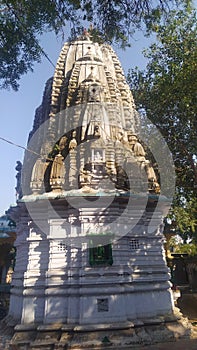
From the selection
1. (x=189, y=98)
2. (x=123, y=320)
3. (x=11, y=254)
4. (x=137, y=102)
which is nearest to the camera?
(x=123, y=320)

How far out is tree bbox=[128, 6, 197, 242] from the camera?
1323 centimetres

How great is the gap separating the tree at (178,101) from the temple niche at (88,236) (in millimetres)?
1804

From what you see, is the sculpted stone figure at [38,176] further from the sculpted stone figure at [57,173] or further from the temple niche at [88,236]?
the sculpted stone figure at [57,173]

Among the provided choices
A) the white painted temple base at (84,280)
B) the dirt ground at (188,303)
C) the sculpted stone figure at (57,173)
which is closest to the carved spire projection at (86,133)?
the sculpted stone figure at (57,173)

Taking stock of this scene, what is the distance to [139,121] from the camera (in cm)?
1741

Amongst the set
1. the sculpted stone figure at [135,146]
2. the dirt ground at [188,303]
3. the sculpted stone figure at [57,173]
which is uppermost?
the sculpted stone figure at [135,146]

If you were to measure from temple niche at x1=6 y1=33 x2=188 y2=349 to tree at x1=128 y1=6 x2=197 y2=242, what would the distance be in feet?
5.92

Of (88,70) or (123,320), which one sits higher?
(88,70)

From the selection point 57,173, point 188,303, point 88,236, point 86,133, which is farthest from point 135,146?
point 188,303

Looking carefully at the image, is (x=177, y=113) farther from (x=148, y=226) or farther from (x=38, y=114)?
(x=38, y=114)

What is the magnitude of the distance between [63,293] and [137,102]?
11979 mm

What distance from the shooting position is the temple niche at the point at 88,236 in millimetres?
11422

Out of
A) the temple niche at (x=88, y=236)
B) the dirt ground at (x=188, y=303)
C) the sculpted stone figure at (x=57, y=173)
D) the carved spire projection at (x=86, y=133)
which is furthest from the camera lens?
the dirt ground at (x=188, y=303)

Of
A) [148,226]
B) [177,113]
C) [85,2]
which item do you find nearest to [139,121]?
[177,113]
